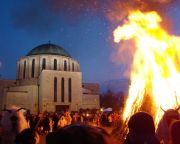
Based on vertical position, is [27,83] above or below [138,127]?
above

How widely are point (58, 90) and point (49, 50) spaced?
13.5 metres

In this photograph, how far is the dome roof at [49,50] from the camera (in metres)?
65.3

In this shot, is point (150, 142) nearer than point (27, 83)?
Yes

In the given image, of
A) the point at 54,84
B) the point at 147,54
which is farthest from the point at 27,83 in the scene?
the point at 147,54

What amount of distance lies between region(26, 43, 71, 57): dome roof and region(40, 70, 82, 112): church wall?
9449 mm

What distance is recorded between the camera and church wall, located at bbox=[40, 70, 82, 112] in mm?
54625

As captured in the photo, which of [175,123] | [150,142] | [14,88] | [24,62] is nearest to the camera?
[175,123]

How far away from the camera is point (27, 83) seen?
62.4m

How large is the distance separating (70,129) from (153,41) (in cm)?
1146

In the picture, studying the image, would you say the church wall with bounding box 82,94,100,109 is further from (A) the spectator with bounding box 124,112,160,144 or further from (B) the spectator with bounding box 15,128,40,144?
(A) the spectator with bounding box 124,112,160,144

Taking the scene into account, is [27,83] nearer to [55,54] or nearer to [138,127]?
[55,54]

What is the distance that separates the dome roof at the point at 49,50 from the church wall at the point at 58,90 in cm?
945

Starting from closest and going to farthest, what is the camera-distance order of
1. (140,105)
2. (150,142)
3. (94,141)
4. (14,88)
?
(94,141), (150,142), (140,105), (14,88)

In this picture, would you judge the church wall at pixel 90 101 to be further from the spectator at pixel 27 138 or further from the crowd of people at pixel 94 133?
the spectator at pixel 27 138
